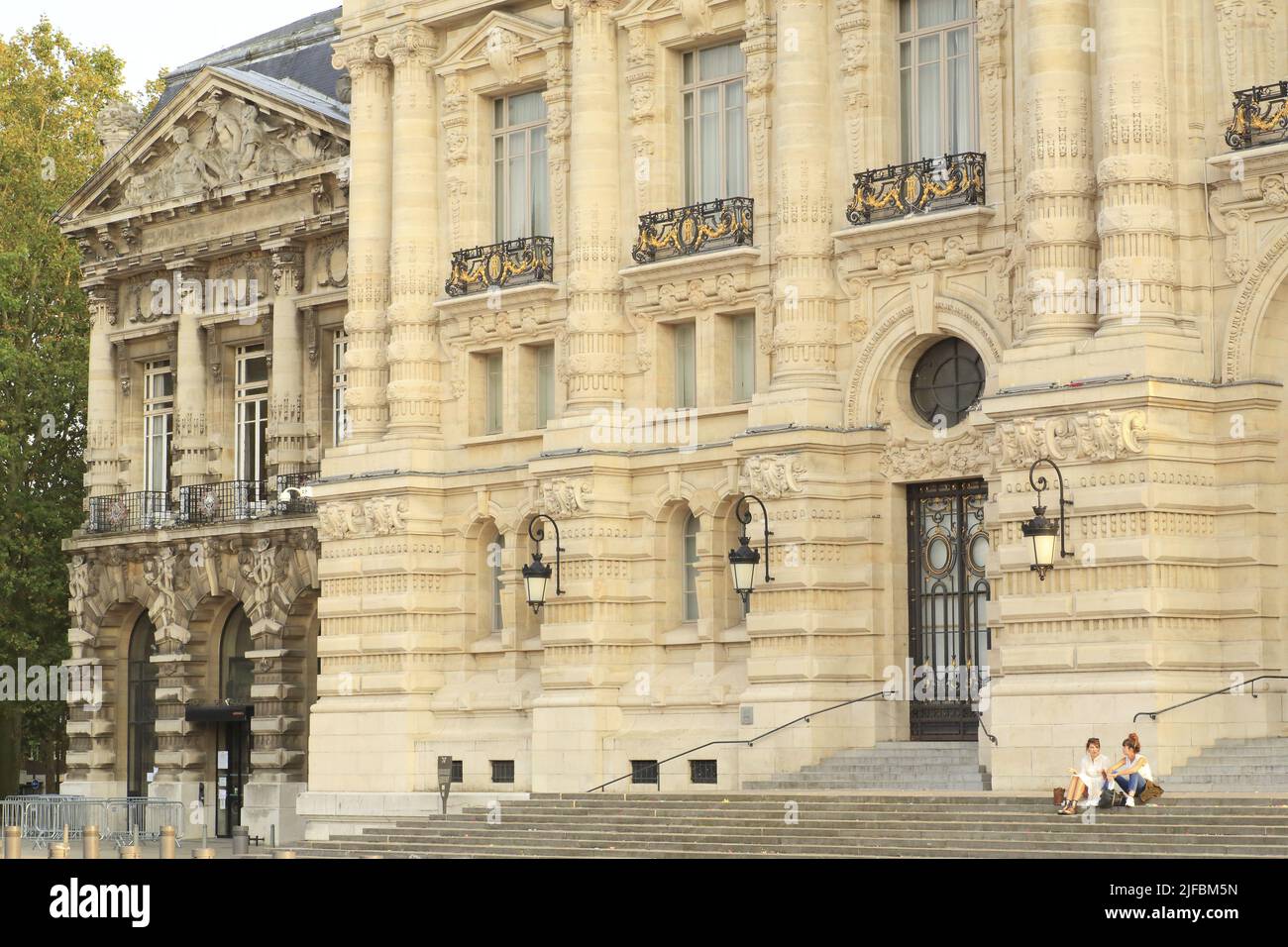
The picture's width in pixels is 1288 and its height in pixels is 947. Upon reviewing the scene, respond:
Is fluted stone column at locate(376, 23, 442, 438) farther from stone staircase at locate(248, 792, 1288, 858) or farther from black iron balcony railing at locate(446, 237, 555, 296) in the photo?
stone staircase at locate(248, 792, 1288, 858)

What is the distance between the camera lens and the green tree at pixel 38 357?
56656 mm

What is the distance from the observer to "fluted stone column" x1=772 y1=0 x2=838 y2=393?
125 feet

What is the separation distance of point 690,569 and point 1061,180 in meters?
9.79

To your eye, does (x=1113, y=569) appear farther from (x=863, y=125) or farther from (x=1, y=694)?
(x=1, y=694)

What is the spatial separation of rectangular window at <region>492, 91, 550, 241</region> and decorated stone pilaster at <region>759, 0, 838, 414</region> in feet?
19.6

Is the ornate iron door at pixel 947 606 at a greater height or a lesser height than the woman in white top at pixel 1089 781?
greater

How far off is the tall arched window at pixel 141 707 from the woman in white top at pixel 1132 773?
27288 millimetres

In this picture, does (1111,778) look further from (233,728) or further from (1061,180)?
(233,728)

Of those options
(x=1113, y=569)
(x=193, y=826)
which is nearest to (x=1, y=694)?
(x=193, y=826)

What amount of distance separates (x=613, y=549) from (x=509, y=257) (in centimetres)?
563

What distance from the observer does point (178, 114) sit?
5253 cm

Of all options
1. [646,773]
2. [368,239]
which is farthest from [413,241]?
[646,773]

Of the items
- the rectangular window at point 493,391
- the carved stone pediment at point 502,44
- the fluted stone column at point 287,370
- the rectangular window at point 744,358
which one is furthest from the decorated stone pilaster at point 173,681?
the rectangular window at point 744,358

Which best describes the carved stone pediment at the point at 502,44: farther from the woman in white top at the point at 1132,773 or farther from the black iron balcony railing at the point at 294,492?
the woman in white top at the point at 1132,773
